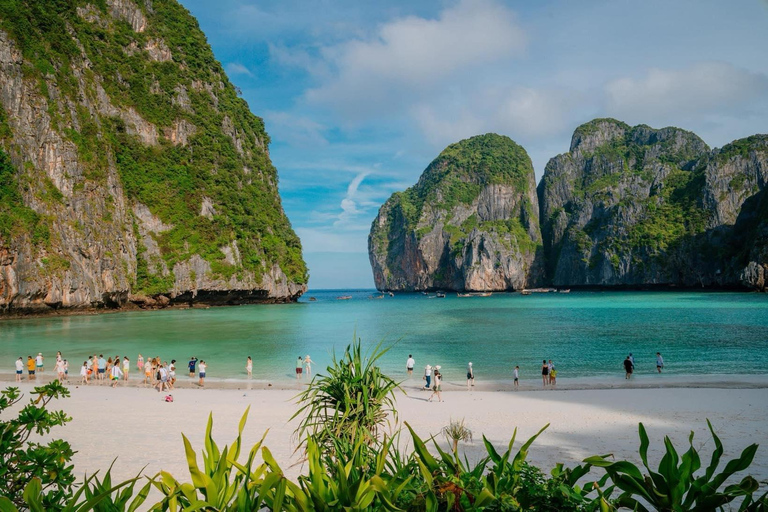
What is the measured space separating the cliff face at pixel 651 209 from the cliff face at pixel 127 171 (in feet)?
276

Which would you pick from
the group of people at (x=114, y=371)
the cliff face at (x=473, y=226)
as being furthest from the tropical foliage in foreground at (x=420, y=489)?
the cliff face at (x=473, y=226)

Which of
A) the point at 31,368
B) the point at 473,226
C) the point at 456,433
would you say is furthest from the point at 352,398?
the point at 473,226

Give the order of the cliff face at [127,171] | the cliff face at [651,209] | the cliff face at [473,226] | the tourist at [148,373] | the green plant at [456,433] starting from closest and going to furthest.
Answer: the green plant at [456,433], the tourist at [148,373], the cliff face at [127,171], the cliff face at [651,209], the cliff face at [473,226]

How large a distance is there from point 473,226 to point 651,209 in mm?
51969

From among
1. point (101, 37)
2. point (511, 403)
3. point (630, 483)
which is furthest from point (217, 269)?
point (630, 483)

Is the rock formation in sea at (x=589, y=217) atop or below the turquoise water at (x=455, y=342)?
atop

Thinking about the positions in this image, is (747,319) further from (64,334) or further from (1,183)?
(1,183)

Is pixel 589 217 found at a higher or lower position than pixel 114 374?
higher

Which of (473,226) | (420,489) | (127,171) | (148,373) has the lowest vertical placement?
(148,373)

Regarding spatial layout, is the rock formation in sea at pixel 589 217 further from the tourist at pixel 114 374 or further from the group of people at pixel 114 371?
the tourist at pixel 114 374

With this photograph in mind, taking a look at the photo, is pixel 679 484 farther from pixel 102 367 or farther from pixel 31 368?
pixel 31 368

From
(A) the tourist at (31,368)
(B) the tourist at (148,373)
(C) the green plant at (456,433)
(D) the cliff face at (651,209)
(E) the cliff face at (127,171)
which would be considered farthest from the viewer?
(D) the cliff face at (651,209)

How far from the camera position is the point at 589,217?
130750mm

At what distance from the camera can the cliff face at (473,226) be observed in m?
133
